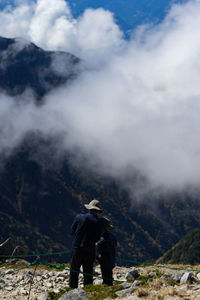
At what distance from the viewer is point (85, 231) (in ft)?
37.8

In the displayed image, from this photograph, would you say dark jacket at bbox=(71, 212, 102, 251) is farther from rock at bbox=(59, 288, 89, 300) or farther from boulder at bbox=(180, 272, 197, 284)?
boulder at bbox=(180, 272, 197, 284)

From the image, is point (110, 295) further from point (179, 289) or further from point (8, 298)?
point (8, 298)

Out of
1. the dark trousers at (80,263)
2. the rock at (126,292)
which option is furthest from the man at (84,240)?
the rock at (126,292)

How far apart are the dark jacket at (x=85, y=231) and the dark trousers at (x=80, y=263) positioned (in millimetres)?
225

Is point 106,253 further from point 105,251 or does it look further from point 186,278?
point 186,278

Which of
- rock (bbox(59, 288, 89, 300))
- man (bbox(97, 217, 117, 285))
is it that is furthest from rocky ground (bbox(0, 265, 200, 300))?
man (bbox(97, 217, 117, 285))

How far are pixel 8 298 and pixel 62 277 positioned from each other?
3.72 metres

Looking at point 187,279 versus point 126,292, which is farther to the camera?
point 187,279

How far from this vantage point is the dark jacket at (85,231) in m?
11.5

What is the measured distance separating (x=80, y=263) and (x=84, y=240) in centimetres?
102

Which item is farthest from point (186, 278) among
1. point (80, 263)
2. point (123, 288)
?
point (80, 263)

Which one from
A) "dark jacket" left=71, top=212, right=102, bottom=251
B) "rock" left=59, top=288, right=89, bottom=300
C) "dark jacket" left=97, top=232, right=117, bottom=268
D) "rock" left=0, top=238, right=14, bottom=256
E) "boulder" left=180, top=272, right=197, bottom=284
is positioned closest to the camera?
"rock" left=59, top=288, right=89, bottom=300

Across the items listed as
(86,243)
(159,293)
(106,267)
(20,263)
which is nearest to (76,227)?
(86,243)

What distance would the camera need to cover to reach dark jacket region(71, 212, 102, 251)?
1152cm
